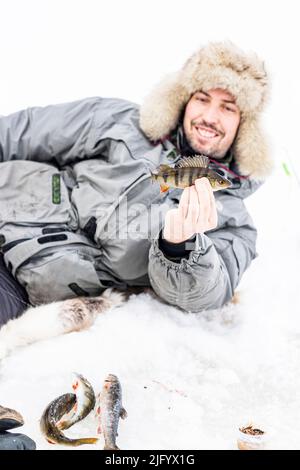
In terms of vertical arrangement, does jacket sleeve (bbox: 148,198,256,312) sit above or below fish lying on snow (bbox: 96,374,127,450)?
above

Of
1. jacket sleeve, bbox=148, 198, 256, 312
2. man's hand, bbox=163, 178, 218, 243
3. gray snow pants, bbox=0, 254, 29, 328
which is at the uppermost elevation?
man's hand, bbox=163, 178, 218, 243

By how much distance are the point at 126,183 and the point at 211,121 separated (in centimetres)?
61

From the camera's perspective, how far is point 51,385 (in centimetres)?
187

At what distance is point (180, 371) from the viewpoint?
2.06 metres

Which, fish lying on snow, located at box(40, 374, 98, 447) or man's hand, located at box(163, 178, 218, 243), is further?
man's hand, located at box(163, 178, 218, 243)

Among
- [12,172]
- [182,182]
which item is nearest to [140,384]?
[182,182]

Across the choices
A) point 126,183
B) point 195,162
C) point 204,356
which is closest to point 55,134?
point 126,183

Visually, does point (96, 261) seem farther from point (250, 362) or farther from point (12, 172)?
point (250, 362)

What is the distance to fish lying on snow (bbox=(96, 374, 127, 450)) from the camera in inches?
63.2

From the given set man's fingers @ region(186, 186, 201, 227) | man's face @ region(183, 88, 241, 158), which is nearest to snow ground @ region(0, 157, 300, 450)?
man's fingers @ region(186, 186, 201, 227)

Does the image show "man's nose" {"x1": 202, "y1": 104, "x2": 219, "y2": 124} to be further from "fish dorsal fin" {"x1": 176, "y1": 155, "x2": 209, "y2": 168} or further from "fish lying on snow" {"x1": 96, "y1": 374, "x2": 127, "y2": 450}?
"fish lying on snow" {"x1": 96, "y1": 374, "x2": 127, "y2": 450}

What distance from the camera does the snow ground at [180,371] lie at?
173 centimetres

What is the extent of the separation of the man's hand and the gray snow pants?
2.87 ft

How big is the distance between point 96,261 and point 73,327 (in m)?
0.45
